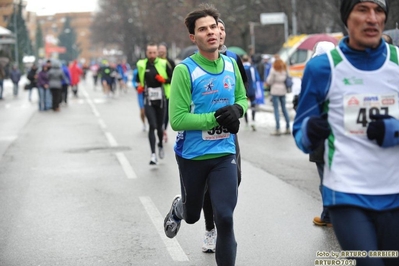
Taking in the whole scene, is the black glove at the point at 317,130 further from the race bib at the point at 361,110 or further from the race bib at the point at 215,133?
the race bib at the point at 215,133

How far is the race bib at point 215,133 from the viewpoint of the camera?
543 centimetres

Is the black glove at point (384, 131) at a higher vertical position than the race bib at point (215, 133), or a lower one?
higher

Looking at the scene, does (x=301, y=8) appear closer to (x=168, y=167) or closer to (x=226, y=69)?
(x=168, y=167)

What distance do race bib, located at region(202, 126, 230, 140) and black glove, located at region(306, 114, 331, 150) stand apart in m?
1.76

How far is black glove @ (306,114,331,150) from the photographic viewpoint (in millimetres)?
3686

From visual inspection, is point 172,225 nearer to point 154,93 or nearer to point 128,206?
point 128,206

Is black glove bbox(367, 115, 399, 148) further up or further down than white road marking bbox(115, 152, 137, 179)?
further up

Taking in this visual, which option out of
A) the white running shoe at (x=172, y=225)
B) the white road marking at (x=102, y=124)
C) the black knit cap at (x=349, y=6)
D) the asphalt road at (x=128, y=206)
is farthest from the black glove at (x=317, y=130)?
the white road marking at (x=102, y=124)

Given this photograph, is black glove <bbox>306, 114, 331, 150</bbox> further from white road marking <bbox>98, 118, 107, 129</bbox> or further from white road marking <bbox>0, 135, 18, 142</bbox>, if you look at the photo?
white road marking <bbox>98, 118, 107, 129</bbox>

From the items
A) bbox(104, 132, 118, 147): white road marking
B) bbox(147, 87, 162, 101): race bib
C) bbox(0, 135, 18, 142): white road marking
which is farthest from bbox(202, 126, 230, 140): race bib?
bbox(0, 135, 18, 142): white road marking

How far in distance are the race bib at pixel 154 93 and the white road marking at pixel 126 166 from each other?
1143 mm

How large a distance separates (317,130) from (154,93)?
8525 mm

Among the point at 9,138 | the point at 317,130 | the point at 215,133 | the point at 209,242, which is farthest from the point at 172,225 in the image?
the point at 9,138

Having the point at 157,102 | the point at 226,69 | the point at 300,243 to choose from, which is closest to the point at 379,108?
the point at 226,69
